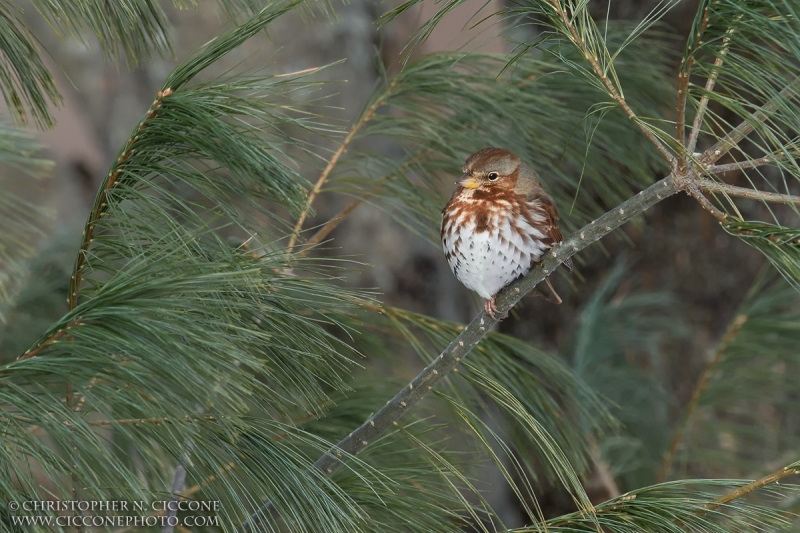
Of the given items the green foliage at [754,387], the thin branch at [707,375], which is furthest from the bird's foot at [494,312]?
the thin branch at [707,375]

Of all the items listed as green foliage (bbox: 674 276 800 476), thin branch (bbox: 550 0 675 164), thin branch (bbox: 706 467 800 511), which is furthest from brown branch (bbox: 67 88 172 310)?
green foliage (bbox: 674 276 800 476)

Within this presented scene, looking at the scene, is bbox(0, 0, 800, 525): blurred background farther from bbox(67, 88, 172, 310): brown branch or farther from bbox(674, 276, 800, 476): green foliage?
bbox(67, 88, 172, 310): brown branch

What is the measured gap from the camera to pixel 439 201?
1.21 meters

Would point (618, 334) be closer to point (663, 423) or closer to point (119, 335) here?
point (663, 423)

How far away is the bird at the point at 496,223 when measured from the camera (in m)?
1.07

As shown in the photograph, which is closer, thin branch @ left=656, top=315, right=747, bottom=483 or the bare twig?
the bare twig

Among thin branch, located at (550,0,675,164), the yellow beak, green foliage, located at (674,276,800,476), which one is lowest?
green foliage, located at (674,276,800,476)

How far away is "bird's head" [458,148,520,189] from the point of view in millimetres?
1110

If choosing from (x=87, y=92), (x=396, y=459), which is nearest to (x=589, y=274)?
(x=396, y=459)

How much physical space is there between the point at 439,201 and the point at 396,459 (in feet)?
1.21

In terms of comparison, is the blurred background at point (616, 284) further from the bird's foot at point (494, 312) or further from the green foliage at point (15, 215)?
the bird's foot at point (494, 312)

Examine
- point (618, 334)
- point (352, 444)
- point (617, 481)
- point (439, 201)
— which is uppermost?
point (439, 201)

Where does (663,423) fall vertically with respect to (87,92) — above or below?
below

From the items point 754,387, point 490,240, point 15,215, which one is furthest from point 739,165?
point 754,387
